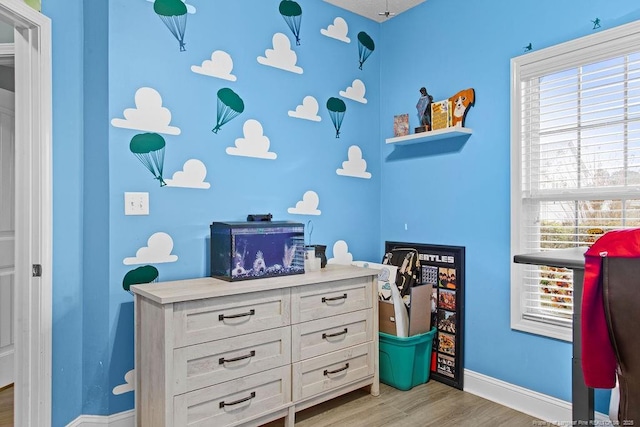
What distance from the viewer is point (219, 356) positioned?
81.6 inches

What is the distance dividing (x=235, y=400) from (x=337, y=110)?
2138mm

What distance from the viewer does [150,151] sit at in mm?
2355

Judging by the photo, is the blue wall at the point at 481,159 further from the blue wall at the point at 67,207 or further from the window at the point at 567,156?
the blue wall at the point at 67,207

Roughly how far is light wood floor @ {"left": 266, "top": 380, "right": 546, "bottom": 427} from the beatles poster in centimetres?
15

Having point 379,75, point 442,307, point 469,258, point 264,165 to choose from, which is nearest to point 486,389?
point 442,307

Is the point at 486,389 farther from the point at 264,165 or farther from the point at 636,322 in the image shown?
the point at 264,165

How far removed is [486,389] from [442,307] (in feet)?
1.90

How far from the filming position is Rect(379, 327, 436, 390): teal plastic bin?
2.82 metres

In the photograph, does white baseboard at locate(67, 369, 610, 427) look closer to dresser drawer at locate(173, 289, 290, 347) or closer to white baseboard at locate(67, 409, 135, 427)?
white baseboard at locate(67, 409, 135, 427)

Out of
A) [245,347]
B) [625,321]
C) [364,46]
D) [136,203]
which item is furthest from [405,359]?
[364,46]

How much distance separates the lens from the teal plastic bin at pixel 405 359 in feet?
9.25

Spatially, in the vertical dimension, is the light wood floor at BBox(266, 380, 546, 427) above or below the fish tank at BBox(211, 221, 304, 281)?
below

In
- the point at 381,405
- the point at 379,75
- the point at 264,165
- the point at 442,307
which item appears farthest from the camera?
the point at 379,75

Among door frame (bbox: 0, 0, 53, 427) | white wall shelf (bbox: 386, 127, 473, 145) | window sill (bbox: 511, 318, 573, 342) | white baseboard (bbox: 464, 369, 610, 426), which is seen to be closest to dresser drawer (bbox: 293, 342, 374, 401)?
white baseboard (bbox: 464, 369, 610, 426)
